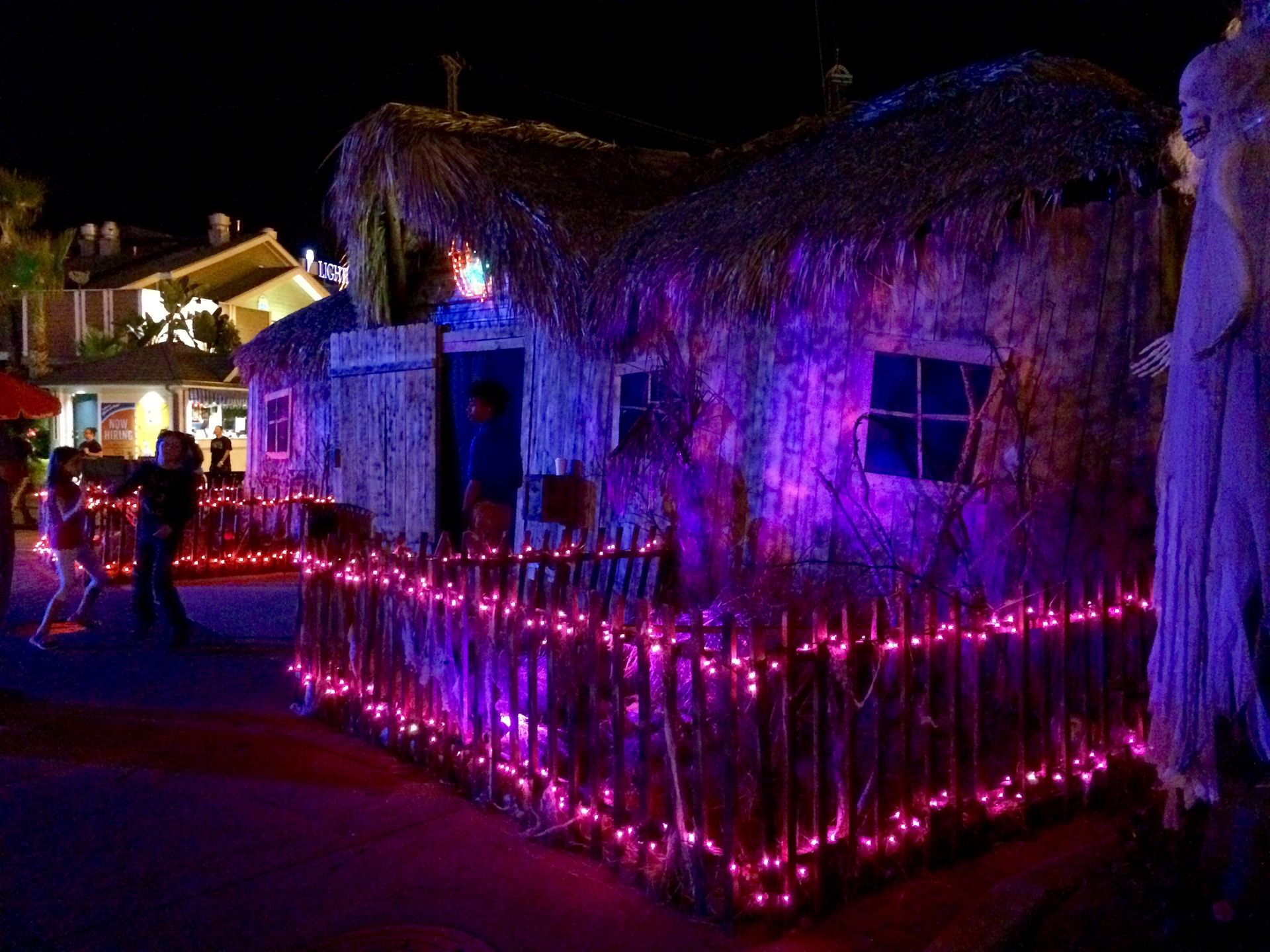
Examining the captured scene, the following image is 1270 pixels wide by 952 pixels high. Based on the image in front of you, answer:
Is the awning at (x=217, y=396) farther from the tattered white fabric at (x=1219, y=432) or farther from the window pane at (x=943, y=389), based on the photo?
the tattered white fabric at (x=1219, y=432)

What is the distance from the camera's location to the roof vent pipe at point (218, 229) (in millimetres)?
35688

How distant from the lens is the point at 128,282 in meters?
31.7

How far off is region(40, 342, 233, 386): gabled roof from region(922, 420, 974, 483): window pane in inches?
857

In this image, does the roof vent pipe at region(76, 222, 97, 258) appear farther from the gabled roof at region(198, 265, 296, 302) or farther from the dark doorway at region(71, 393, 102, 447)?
the dark doorway at region(71, 393, 102, 447)

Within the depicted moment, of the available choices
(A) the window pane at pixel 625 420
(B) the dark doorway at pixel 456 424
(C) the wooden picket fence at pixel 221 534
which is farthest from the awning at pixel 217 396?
(A) the window pane at pixel 625 420

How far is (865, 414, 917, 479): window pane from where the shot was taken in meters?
7.23

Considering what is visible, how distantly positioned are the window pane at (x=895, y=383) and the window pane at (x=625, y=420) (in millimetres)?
2318

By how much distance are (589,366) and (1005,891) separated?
6.22 meters

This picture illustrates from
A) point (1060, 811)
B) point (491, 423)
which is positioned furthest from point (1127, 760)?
point (491, 423)

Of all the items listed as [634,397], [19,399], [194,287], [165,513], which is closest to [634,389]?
[634,397]

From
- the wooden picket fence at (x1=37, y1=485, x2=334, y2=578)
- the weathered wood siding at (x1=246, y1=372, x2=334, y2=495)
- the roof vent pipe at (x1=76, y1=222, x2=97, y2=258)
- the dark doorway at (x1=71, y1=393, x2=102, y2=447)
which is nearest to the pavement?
the wooden picket fence at (x1=37, y1=485, x2=334, y2=578)

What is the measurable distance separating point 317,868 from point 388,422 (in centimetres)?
740

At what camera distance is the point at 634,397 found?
897 cm

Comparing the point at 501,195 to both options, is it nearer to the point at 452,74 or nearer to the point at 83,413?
the point at 452,74
